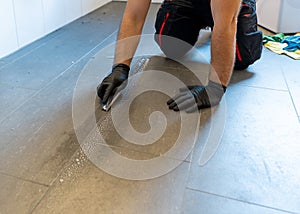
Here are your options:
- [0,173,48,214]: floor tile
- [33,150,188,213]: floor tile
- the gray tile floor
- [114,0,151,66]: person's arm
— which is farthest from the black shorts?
[0,173,48,214]: floor tile

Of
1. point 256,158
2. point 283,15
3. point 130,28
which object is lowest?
point 256,158

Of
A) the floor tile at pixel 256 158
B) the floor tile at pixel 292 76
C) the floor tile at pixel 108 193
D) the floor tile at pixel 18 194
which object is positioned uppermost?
the floor tile at pixel 18 194

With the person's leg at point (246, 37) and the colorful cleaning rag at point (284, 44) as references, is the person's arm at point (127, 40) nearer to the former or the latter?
the person's leg at point (246, 37)

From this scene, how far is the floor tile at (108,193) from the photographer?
Answer: 84 cm

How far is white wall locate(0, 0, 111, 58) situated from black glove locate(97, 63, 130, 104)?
26.0 inches

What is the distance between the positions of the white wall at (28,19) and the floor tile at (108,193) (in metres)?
1.04

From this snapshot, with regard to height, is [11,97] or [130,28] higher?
[130,28]

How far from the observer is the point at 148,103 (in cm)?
134

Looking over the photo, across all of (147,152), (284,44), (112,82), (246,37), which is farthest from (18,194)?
(284,44)

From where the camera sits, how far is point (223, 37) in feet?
4.32

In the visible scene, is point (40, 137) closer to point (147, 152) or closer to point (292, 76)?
point (147, 152)

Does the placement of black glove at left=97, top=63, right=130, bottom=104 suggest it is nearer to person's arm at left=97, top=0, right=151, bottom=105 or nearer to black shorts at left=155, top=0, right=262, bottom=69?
person's arm at left=97, top=0, right=151, bottom=105

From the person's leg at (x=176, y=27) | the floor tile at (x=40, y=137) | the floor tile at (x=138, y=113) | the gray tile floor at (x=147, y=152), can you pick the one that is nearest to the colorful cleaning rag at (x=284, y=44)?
the gray tile floor at (x=147, y=152)

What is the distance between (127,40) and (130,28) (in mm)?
53
